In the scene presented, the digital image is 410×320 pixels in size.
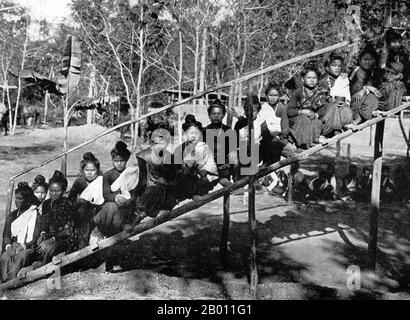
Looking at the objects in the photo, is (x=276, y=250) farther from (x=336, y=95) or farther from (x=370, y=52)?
(x=370, y=52)

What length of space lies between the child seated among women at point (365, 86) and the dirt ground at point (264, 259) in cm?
246

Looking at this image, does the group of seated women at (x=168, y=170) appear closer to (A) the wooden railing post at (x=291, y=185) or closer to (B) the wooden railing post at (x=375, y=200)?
(B) the wooden railing post at (x=375, y=200)

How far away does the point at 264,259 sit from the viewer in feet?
25.4

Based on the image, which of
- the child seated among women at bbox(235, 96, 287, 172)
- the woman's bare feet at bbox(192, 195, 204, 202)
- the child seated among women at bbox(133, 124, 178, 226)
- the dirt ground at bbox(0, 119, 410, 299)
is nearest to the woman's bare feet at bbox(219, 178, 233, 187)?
the woman's bare feet at bbox(192, 195, 204, 202)

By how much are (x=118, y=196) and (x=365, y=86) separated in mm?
3821

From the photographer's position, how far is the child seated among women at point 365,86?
20.7ft

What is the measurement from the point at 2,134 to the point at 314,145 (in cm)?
2445

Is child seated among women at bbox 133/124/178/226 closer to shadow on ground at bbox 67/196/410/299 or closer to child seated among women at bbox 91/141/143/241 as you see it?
child seated among women at bbox 91/141/143/241

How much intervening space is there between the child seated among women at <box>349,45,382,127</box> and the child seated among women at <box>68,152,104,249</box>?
3670 millimetres

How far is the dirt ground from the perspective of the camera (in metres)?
5.87

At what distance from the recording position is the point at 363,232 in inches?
381

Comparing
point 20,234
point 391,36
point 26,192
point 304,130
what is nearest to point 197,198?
point 304,130
